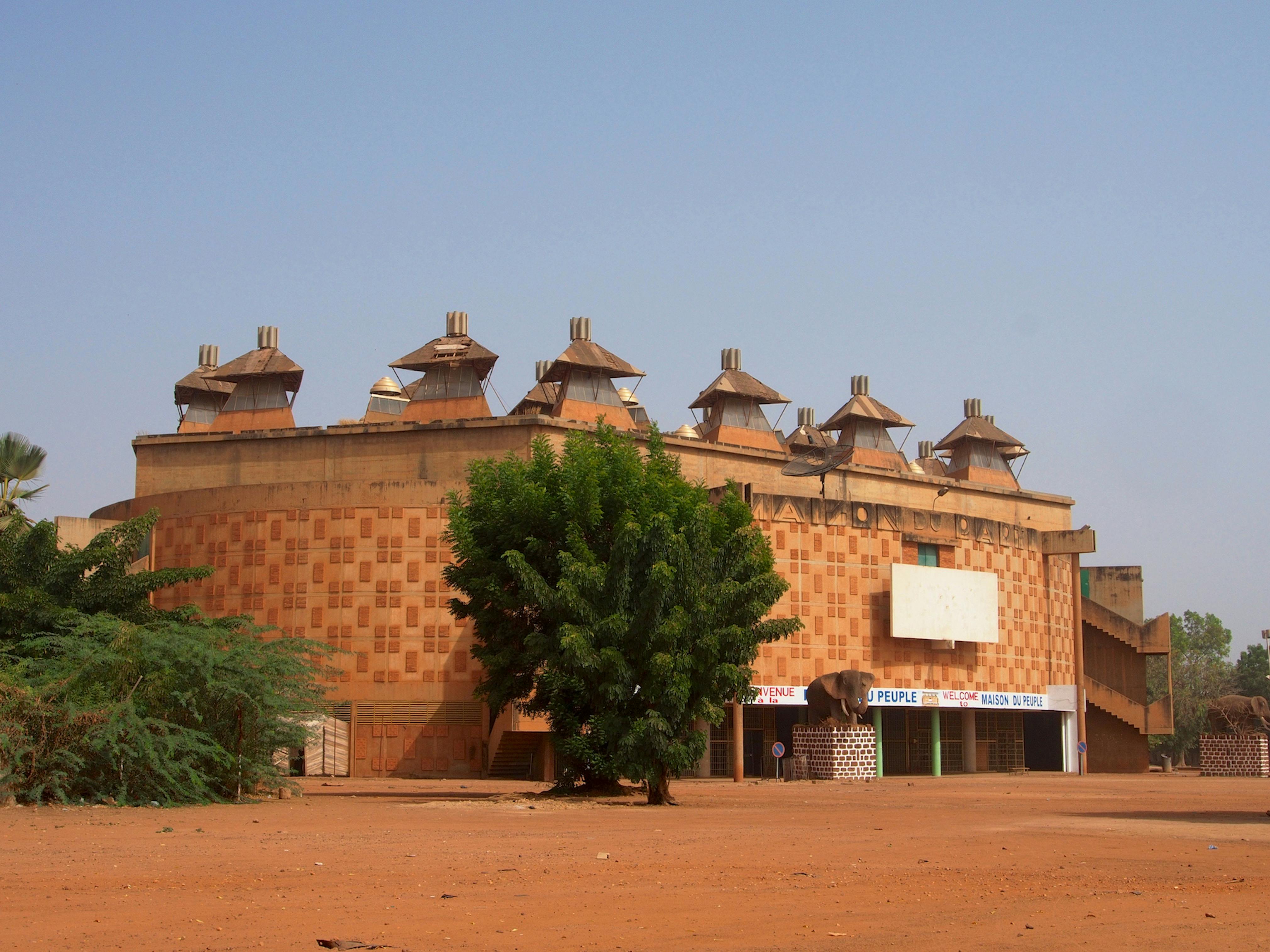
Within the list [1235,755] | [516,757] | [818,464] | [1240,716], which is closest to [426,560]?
[516,757]

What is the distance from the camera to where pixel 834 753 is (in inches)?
1507

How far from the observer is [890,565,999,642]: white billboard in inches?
1935

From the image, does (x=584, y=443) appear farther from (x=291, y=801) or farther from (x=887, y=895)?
(x=887, y=895)

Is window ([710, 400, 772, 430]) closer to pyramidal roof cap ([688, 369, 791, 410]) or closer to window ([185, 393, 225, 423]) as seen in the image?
pyramidal roof cap ([688, 369, 791, 410])

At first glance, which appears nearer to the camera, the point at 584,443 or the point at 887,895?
the point at 887,895

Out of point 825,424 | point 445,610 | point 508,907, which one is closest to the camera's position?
point 508,907

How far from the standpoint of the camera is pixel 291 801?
24.8 meters

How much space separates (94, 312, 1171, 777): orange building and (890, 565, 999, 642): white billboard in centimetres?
12

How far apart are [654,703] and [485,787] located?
10.9 meters

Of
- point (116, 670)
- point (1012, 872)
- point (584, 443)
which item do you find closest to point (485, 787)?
point (584, 443)

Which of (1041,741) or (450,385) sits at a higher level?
(450,385)

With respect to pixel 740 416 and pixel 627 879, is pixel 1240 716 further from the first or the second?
pixel 627 879

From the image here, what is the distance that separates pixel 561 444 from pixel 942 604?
49.0 feet

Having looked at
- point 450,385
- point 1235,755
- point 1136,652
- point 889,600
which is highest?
point 450,385
